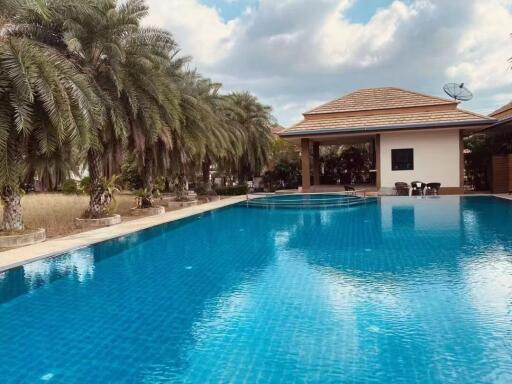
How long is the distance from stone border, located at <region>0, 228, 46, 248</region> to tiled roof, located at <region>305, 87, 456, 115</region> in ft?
67.3

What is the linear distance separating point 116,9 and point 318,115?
1681cm

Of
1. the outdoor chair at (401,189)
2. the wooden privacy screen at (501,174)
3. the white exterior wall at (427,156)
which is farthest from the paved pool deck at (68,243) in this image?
the wooden privacy screen at (501,174)

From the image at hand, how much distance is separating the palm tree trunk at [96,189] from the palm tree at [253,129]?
14909 millimetres

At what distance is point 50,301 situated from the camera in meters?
6.89

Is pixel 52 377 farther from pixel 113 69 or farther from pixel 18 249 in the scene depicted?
pixel 113 69

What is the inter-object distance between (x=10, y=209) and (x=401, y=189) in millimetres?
19671

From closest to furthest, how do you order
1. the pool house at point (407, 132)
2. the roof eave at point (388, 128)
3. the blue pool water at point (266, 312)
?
the blue pool water at point (266, 312), the roof eave at point (388, 128), the pool house at point (407, 132)

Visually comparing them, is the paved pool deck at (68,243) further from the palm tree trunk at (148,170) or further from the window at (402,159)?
the window at (402,159)

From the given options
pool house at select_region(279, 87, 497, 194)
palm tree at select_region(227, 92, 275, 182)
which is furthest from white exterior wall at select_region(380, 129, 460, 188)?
palm tree at select_region(227, 92, 275, 182)

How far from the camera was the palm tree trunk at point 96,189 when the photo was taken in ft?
49.3

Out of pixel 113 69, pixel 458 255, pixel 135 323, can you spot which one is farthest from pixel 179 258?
pixel 113 69

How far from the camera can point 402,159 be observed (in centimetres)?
2575

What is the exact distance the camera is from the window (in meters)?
25.6

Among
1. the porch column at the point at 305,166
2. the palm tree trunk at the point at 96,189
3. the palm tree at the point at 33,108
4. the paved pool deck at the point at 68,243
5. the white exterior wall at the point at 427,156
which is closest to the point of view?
the paved pool deck at the point at 68,243
